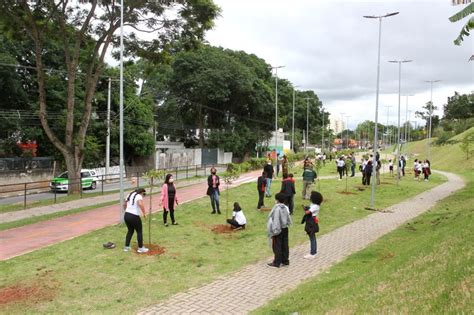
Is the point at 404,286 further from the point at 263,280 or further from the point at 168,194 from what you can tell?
the point at 168,194

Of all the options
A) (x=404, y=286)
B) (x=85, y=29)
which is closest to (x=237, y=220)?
(x=404, y=286)

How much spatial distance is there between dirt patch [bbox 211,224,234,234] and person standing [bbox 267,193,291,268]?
3291mm

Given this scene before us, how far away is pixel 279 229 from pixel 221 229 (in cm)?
394

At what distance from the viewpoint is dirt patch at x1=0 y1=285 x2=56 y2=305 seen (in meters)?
6.67

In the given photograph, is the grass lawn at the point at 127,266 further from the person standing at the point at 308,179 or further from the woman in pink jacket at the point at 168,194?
the person standing at the point at 308,179

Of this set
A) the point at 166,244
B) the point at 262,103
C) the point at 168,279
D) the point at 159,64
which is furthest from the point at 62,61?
the point at 168,279

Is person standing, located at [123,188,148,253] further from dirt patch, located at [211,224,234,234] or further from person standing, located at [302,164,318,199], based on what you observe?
person standing, located at [302,164,318,199]

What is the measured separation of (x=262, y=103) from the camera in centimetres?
5294

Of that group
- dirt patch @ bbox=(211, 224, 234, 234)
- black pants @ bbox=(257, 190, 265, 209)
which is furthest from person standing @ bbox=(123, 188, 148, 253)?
black pants @ bbox=(257, 190, 265, 209)

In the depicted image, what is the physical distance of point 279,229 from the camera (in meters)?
8.49

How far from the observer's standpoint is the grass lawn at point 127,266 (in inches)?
265

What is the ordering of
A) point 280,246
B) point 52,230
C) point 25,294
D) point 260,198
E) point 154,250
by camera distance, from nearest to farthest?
1. point 25,294
2. point 280,246
3. point 154,250
4. point 52,230
5. point 260,198

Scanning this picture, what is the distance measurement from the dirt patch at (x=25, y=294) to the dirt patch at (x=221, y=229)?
541 centimetres

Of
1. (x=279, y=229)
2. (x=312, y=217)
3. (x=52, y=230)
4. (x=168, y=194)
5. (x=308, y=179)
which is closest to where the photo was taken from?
(x=279, y=229)
